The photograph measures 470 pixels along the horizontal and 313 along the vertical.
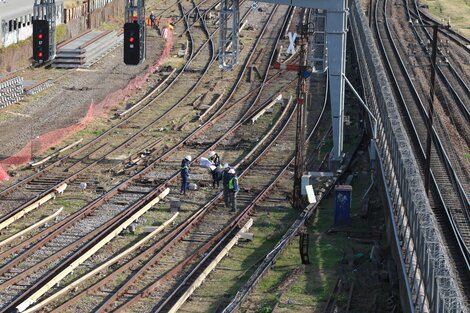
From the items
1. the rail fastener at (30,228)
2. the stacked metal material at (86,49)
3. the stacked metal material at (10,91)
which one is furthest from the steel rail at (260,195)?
the stacked metal material at (86,49)

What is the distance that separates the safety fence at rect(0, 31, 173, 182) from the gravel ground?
40 centimetres

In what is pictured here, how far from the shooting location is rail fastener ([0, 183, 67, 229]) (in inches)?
1123

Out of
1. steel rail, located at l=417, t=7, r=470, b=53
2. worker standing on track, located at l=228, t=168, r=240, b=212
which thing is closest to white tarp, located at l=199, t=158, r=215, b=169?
worker standing on track, located at l=228, t=168, r=240, b=212

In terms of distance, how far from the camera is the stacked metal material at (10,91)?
45.0 m

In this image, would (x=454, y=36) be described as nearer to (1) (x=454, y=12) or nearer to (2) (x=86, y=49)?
(1) (x=454, y=12)

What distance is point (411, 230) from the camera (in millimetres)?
22609

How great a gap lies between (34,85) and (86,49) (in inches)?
313

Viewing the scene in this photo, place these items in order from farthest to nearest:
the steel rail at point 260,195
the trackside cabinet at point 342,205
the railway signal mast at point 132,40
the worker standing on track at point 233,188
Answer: the railway signal mast at point 132,40
the worker standing on track at point 233,188
the trackside cabinet at point 342,205
the steel rail at point 260,195

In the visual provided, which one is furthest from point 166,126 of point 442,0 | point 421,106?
point 442,0

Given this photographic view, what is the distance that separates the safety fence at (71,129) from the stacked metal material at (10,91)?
3.15 m

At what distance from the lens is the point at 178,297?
23.2 metres

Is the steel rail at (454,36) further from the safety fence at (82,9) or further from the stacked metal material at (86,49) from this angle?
the safety fence at (82,9)

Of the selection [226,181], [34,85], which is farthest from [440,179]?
[34,85]

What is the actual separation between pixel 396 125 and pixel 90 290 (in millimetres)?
10520
